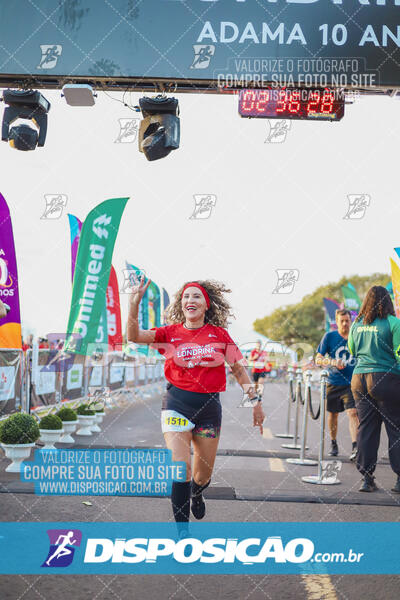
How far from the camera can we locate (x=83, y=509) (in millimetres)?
5438

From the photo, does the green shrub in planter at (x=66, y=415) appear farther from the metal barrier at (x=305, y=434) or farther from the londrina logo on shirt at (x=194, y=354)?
the londrina logo on shirt at (x=194, y=354)

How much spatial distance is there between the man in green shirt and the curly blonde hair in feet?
6.51

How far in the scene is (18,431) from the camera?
23.8 feet

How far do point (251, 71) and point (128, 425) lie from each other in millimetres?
7818

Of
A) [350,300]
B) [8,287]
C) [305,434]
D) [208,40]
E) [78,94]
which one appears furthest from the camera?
[350,300]

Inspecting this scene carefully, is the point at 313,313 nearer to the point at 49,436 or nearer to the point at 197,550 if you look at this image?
the point at 49,436

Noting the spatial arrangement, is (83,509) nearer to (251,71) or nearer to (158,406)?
(251,71)

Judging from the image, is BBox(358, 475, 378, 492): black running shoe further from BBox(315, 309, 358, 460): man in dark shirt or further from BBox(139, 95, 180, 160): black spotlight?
BBox(139, 95, 180, 160): black spotlight

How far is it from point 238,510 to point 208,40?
4.78 meters

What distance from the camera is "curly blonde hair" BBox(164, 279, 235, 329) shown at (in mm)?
5184

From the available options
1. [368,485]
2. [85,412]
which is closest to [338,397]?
[368,485]

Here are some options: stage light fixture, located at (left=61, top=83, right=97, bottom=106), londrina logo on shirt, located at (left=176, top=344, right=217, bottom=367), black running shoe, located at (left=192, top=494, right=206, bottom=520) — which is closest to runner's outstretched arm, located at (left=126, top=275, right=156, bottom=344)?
londrina logo on shirt, located at (left=176, top=344, right=217, bottom=367)

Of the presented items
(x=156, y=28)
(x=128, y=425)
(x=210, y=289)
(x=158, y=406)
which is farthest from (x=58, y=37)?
(x=158, y=406)

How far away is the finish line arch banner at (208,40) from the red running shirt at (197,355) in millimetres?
3387
